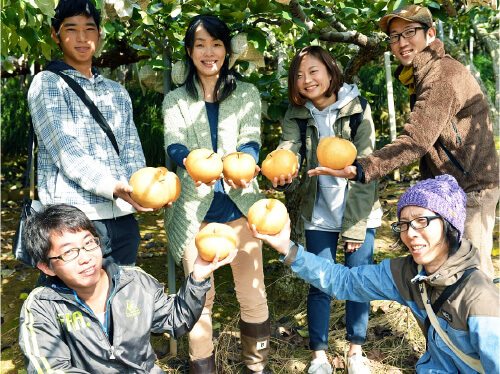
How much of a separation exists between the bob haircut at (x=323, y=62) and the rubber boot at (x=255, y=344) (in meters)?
1.31

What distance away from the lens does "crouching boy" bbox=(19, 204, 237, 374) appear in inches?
79.6

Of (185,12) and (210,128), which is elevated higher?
(185,12)

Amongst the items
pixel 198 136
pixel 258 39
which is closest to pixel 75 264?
pixel 198 136

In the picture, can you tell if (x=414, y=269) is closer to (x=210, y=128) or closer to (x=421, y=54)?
(x=421, y=54)

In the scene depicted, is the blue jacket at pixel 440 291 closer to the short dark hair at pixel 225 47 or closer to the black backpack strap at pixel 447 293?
the black backpack strap at pixel 447 293

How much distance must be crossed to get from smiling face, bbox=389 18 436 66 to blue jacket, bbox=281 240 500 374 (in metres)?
1.05

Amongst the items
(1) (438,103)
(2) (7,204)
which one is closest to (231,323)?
(1) (438,103)

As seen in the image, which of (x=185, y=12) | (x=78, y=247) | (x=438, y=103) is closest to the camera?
(x=78, y=247)

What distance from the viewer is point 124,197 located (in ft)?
8.07

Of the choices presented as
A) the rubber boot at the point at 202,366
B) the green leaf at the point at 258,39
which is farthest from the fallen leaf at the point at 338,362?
the green leaf at the point at 258,39

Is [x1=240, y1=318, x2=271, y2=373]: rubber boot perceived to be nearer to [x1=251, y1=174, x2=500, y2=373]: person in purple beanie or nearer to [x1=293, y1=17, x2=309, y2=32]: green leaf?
[x1=251, y1=174, x2=500, y2=373]: person in purple beanie

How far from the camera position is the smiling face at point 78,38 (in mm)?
2525

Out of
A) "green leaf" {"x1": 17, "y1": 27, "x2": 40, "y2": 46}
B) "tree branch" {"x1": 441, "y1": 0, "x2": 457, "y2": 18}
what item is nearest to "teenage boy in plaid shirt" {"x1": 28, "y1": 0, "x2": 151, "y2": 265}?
"green leaf" {"x1": 17, "y1": 27, "x2": 40, "y2": 46}

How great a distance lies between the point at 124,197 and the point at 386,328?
2.19m
